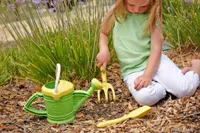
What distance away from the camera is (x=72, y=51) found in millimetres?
3414

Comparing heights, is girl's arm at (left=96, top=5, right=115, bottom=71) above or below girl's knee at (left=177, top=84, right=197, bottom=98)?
above

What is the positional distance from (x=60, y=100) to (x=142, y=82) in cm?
65

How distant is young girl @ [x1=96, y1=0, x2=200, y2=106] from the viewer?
10.00ft

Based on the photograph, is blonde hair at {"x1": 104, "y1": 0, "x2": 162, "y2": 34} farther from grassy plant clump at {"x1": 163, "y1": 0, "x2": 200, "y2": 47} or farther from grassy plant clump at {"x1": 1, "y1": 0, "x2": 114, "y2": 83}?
grassy plant clump at {"x1": 163, "y1": 0, "x2": 200, "y2": 47}

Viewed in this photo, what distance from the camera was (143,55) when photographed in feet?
10.5

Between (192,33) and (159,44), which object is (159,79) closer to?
(159,44)

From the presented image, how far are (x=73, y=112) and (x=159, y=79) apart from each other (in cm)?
71

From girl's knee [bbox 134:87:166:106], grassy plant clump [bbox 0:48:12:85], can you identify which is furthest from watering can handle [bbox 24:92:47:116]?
grassy plant clump [bbox 0:48:12:85]

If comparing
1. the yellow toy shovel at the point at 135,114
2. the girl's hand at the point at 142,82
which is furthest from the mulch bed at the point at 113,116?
the girl's hand at the point at 142,82

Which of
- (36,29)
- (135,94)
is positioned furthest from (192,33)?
(36,29)

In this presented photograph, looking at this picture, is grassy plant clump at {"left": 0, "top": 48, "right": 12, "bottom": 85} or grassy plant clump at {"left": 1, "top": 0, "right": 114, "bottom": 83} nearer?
grassy plant clump at {"left": 1, "top": 0, "right": 114, "bottom": 83}

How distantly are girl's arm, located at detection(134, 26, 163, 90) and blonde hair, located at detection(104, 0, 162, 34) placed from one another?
0.05 m

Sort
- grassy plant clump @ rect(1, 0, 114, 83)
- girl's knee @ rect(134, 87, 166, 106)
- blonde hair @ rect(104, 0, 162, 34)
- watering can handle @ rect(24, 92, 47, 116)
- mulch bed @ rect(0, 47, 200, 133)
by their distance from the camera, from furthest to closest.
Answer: grassy plant clump @ rect(1, 0, 114, 83) < blonde hair @ rect(104, 0, 162, 34) < girl's knee @ rect(134, 87, 166, 106) < watering can handle @ rect(24, 92, 47, 116) < mulch bed @ rect(0, 47, 200, 133)

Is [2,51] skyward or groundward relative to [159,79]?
groundward
